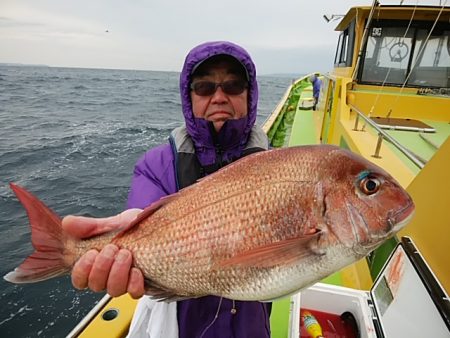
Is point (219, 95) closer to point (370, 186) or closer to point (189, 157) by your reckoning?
point (189, 157)

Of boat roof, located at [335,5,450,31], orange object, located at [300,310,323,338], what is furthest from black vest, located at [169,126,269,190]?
boat roof, located at [335,5,450,31]

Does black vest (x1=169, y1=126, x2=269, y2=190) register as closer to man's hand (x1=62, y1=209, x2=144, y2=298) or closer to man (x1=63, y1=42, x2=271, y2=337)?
man (x1=63, y1=42, x2=271, y2=337)

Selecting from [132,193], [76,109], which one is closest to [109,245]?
[132,193]

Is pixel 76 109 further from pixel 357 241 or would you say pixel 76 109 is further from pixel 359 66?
pixel 357 241

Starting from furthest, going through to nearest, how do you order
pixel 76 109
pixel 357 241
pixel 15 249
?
1. pixel 76 109
2. pixel 15 249
3. pixel 357 241

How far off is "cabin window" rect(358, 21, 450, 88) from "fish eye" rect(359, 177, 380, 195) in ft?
18.9

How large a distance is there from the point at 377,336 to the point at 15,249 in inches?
265

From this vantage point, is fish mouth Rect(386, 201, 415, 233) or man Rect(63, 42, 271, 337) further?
man Rect(63, 42, 271, 337)

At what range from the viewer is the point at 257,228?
4.54 feet

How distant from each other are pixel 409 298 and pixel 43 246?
204 centimetres

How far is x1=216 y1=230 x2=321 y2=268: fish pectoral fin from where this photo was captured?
130 centimetres

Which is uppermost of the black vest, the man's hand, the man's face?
the man's face

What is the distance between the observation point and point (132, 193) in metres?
1.97

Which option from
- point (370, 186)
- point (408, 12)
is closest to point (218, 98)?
point (370, 186)
